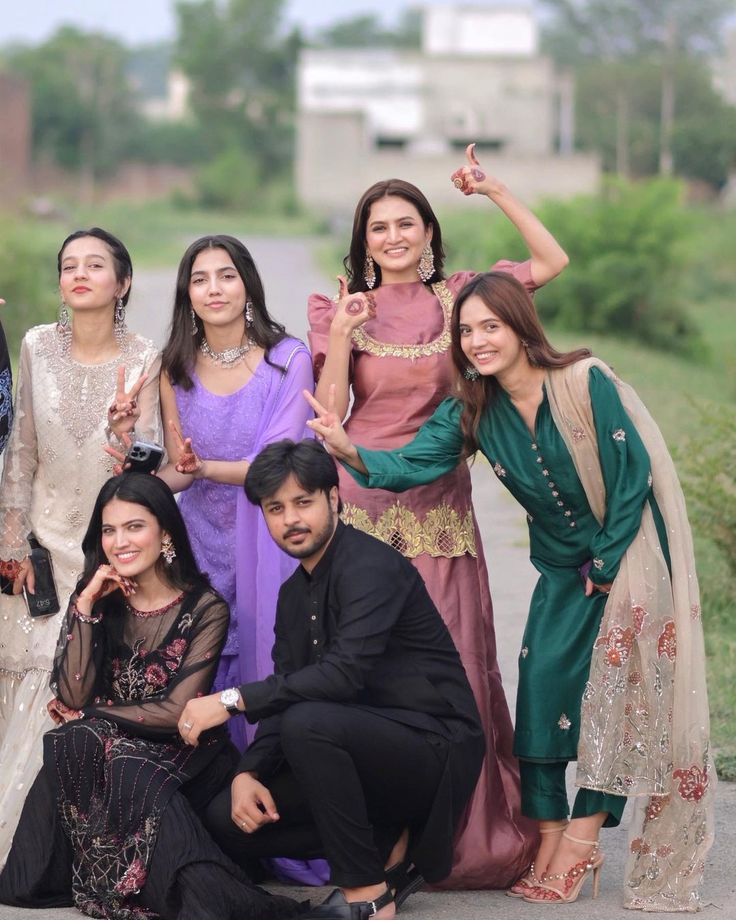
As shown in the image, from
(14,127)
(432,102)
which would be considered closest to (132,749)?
(14,127)

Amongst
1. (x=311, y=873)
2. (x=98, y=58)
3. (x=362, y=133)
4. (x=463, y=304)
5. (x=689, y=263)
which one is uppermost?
(x=98, y=58)

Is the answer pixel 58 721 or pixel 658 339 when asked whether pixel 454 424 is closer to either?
pixel 58 721

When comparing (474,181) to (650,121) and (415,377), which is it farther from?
(650,121)

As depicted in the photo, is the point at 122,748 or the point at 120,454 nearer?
the point at 122,748

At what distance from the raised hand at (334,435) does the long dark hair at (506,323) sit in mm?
317

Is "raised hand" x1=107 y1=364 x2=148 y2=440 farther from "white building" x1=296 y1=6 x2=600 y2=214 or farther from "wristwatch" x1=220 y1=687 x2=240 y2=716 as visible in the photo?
"white building" x1=296 y1=6 x2=600 y2=214

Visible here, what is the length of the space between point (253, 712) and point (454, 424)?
0.99 m

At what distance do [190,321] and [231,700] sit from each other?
1327 millimetres

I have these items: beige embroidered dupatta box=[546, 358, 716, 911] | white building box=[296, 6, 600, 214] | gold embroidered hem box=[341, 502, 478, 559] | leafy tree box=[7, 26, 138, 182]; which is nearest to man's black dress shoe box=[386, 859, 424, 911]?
beige embroidered dupatta box=[546, 358, 716, 911]

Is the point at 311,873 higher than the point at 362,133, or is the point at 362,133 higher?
the point at 362,133

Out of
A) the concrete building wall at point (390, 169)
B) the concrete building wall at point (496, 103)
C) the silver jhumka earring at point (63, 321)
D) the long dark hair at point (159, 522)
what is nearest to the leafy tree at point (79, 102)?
the concrete building wall at point (390, 169)

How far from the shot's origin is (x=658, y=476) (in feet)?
13.9

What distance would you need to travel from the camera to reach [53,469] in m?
4.79

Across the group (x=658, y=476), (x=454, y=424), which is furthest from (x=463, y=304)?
(x=658, y=476)
